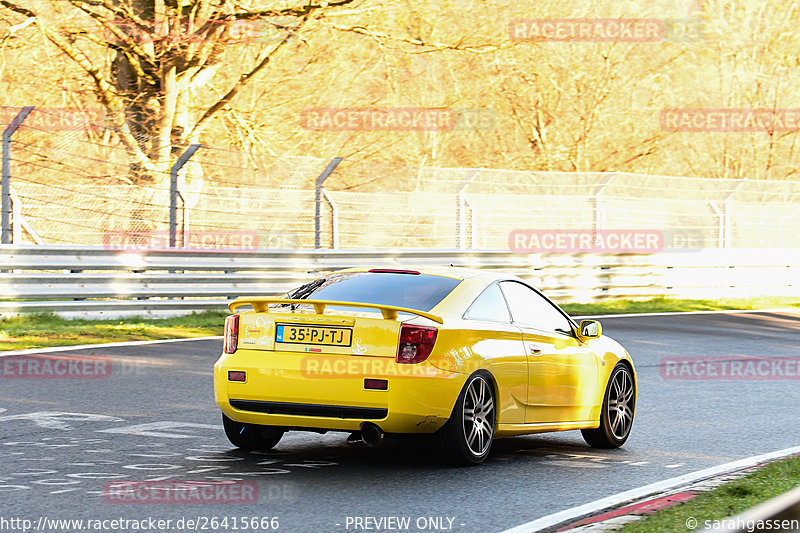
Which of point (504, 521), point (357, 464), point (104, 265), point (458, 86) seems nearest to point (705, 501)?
point (504, 521)

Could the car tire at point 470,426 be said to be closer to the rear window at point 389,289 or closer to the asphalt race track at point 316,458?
the asphalt race track at point 316,458

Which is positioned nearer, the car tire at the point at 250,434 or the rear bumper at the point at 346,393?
the rear bumper at the point at 346,393

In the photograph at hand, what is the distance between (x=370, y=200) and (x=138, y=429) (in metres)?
12.9

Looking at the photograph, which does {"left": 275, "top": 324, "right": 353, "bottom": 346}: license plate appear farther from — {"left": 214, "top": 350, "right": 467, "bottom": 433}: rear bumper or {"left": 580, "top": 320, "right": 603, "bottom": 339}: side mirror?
{"left": 580, "top": 320, "right": 603, "bottom": 339}: side mirror

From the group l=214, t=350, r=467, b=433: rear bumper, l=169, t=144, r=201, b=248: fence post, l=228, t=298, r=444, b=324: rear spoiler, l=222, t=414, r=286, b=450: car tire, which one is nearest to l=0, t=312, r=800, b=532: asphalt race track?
l=222, t=414, r=286, b=450: car tire

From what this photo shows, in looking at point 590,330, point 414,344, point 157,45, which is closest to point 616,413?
point 590,330

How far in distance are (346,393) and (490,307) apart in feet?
4.60

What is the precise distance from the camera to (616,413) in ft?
28.6

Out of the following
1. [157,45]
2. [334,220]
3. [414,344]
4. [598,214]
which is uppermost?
[157,45]

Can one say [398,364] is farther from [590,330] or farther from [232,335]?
[590,330]

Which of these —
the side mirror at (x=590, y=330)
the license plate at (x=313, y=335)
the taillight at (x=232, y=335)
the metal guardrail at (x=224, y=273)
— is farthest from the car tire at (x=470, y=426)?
the metal guardrail at (x=224, y=273)

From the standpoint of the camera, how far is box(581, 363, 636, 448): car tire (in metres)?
8.55

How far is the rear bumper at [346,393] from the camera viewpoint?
274 inches

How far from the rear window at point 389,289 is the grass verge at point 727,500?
2137 millimetres
